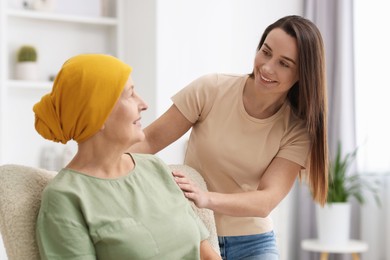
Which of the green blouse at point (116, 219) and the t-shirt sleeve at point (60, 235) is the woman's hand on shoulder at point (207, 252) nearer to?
the green blouse at point (116, 219)

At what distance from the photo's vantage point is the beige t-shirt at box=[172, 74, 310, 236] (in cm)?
214

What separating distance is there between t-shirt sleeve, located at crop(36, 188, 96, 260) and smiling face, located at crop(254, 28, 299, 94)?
81cm

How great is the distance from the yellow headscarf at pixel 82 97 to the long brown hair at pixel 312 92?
0.67 meters

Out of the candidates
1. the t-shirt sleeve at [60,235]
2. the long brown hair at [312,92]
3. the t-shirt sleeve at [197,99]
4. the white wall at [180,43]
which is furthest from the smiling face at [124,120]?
the white wall at [180,43]

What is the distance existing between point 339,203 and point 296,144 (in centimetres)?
203

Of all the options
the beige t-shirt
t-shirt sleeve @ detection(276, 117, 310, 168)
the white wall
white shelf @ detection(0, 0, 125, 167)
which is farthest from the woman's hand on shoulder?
white shelf @ detection(0, 0, 125, 167)

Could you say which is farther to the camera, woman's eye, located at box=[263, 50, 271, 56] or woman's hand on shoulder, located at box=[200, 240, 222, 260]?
woman's eye, located at box=[263, 50, 271, 56]

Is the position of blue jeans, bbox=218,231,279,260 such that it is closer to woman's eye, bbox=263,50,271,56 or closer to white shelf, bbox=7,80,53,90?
woman's eye, bbox=263,50,271,56

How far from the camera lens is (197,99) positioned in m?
2.14

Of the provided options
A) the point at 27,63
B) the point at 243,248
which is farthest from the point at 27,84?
the point at 243,248

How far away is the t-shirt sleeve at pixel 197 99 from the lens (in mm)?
2141

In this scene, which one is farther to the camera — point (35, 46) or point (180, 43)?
point (35, 46)

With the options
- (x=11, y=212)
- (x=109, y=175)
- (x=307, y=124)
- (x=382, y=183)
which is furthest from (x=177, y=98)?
(x=382, y=183)

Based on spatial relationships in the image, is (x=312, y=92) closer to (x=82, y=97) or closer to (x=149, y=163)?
(x=149, y=163)
